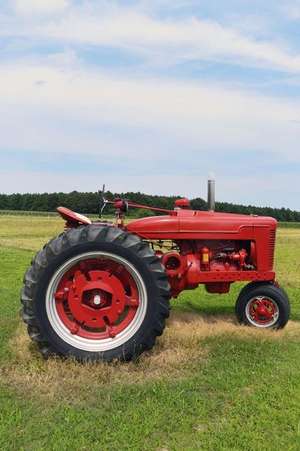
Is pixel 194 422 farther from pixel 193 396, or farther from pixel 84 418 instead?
pixel 84 418

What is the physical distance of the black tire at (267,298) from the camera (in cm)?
651

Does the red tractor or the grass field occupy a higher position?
the red tractor

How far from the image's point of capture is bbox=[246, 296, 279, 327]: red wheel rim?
6.55m

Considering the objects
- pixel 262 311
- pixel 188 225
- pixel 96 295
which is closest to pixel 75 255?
pixel 96 295

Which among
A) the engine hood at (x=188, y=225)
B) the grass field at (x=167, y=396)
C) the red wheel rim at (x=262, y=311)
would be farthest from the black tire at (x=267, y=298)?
the engine hood at (x=188, y=225)

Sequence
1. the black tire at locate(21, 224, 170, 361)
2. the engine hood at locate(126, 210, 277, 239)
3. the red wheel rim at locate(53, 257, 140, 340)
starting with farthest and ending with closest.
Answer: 1. the engine hood at locate(126, 210, 277, 239)
2. the red wheel rim at locate(53, 257, 140, 340)
3. the black tire at locate(21, 224, 170, 361)

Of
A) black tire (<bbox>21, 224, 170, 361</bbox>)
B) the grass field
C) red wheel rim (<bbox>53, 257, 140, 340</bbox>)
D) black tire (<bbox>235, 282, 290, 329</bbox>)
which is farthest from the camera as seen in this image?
black tire (<bbox>235, 282, 290, 329</bbox>)

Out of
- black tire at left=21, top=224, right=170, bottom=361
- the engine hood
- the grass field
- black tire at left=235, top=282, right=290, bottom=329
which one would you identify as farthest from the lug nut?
black tire at left=235, top=282, right=290, bottom=329

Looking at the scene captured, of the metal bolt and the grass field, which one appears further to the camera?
the metal bolt

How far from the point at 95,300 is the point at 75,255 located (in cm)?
50

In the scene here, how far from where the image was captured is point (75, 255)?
17.3 feet

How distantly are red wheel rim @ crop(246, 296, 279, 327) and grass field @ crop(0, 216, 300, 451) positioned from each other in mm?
244

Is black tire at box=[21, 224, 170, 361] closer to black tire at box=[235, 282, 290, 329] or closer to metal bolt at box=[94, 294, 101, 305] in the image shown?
metal bolt at box=[94, 294, 101, 305]

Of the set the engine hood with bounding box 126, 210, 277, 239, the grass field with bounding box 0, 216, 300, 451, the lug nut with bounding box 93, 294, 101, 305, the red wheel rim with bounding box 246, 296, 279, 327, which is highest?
the engine hood with bounding box 126, 210, 277, 239
